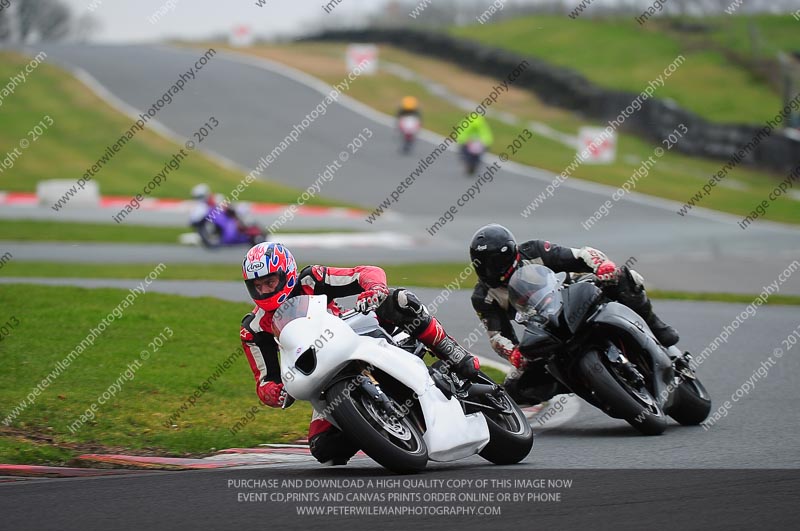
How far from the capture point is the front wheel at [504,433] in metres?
6.34

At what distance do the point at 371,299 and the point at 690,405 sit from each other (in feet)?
8.38

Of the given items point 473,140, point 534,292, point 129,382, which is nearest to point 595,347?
point 534,292

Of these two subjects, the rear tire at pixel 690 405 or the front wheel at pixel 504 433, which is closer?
the front wheel at pixel 504 433

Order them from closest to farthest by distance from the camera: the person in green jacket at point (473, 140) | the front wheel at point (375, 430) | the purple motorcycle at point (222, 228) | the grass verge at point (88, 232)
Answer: the front wheel at point (375, 430)
the purple motorcycle at point (222, 228)
the grass verge at point (88, 232)
the person in green jacket at point (473, 140)

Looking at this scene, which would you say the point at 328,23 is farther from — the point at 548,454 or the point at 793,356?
the point at 548,454

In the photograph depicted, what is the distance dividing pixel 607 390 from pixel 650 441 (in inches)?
16.4

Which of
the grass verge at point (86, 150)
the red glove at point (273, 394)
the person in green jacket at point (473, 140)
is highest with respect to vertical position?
the red glove at point (273, 394)

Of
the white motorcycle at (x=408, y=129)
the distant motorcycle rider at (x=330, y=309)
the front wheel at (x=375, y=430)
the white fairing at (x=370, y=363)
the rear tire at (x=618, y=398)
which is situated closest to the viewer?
the front wheel at (x=375, y=430)

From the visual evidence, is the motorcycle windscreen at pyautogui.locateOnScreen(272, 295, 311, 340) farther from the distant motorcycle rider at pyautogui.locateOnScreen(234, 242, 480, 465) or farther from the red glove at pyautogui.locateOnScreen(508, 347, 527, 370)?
the red glove at pyautogui.locateOnScreen(508, 347, 527, 370)

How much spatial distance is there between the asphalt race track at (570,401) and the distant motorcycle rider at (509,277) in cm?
38

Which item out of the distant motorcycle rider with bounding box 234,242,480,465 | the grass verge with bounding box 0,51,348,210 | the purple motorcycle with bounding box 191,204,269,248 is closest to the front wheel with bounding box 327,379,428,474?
the distant motorcycle rider with bounding box 234,242,480,465

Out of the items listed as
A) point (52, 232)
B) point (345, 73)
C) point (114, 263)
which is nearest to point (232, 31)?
point (345, 73)

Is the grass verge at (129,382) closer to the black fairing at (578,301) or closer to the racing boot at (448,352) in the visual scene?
the racing boot at (448,352)

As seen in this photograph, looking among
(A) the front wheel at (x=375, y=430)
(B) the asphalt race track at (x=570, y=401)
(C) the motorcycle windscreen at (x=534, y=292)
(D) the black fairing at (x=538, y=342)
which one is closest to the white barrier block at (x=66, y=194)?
(B) the asphalt race track at (x=570, y=401)
